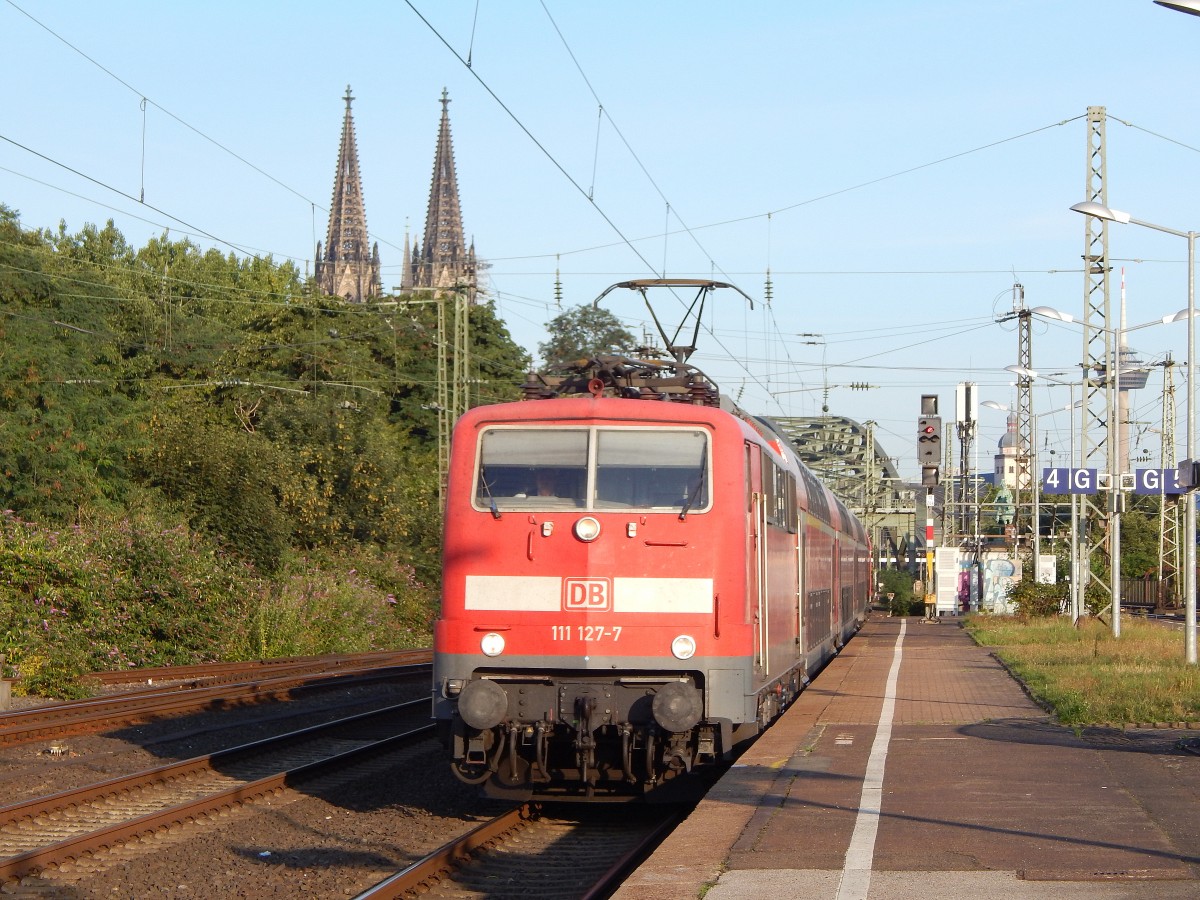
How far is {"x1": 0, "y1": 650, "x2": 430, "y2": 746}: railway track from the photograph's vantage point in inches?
639

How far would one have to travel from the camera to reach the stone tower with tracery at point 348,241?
419ft

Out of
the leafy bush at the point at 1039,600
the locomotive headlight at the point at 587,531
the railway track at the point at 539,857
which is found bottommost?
the railway track at the point at 539,857

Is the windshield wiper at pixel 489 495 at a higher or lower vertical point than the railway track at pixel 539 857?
higher

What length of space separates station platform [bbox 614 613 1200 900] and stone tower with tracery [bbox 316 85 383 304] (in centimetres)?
11460

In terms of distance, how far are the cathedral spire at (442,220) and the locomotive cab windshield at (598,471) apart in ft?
403

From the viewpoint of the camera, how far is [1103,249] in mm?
30422

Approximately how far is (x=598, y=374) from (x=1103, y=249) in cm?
2109

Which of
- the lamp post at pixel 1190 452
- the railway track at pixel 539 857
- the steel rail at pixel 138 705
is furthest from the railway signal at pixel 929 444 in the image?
the railway track at pixel 539 857

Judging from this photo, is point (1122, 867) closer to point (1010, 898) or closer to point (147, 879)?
point (1010, 898)

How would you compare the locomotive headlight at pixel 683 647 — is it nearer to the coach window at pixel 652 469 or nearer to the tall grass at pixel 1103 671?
the coach window at pixel 652 469

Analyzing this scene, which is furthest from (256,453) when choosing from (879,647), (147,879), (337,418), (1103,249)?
(147,879)

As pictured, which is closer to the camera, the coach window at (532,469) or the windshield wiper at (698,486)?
the windshield wiper at (698,486)

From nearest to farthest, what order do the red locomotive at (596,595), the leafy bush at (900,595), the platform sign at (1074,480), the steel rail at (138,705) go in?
the red locomotive at (596,595), the steel rail at (138,705), the platform sign at (1074,480), the leafy bush at (900,595)

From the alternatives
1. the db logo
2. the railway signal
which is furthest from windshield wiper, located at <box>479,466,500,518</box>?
the railway signal
